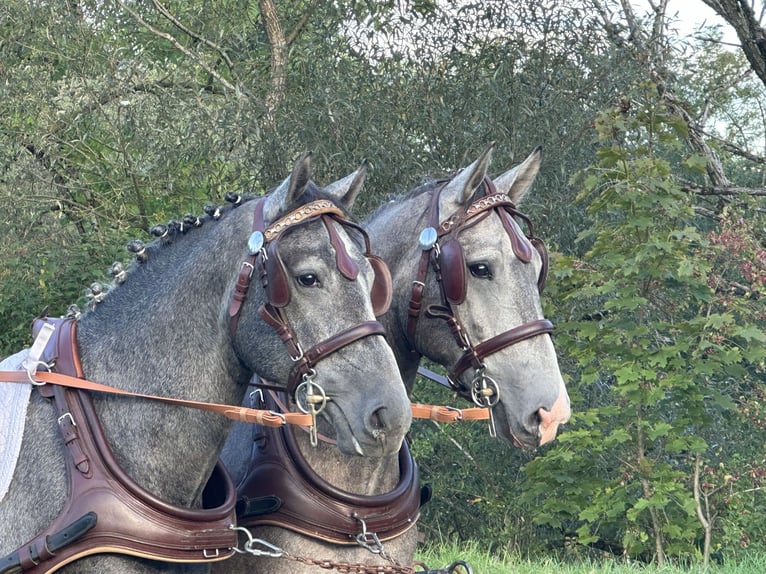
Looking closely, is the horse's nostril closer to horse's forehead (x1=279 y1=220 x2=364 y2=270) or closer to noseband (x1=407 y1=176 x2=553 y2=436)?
horse's forehead (x1=279 y1=220 x2=364 y2=270)

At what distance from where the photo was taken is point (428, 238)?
3793mm

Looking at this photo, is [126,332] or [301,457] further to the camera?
[301,457]

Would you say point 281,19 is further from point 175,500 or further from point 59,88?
point 175,500

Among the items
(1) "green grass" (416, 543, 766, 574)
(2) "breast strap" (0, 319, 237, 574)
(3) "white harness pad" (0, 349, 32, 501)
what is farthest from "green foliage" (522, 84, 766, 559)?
(3) "white harness pad" (0, 349, 32, 501)

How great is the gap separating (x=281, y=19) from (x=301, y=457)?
7555mm

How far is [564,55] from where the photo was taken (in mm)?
8188

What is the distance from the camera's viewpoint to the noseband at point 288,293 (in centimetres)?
285

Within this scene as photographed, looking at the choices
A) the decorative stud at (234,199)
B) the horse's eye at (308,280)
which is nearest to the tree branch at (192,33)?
the decorative stud at (234,199)

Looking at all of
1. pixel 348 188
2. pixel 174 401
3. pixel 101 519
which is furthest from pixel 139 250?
pixel 101 519

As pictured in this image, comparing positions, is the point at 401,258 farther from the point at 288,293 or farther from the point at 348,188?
the point at 288,293

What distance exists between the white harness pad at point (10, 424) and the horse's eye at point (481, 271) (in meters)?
1.56

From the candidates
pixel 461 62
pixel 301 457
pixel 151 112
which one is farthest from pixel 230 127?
pixel 301 457

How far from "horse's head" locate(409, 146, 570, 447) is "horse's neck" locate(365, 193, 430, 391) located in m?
0.08

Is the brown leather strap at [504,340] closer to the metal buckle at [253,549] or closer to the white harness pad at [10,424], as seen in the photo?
the metal buckle at [253,549]
